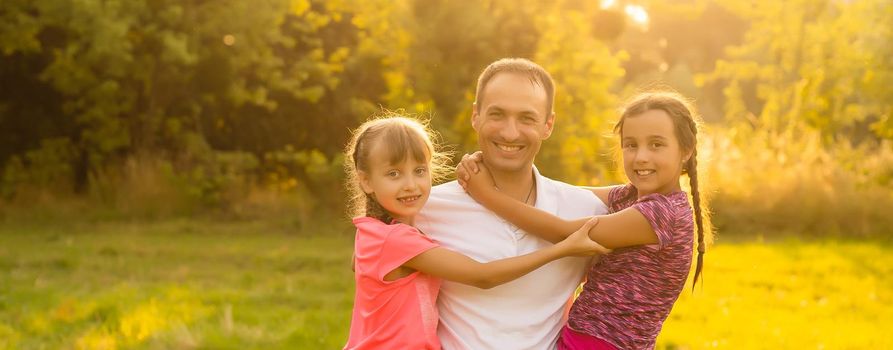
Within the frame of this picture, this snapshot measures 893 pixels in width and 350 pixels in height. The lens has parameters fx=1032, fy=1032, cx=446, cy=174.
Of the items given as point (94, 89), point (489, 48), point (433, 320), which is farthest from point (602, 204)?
point (94, 89)

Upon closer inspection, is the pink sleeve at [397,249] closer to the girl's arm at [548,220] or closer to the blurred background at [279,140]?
the girl's arm at [548,220]

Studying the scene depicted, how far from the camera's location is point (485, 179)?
359 centimetres

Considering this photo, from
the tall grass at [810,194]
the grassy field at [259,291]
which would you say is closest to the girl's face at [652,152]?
the grassy field at [259,291]

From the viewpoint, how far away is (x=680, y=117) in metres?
3.46

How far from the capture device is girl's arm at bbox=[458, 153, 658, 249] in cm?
334

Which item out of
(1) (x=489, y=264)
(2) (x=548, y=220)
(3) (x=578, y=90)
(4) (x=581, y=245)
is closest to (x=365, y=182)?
(1) (x=489, y=264)

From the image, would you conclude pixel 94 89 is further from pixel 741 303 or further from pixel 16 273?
pixel 741 303

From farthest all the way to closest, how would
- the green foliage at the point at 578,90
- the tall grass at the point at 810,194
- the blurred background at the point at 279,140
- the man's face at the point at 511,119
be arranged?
1. the tall grass at the point at 810,194
2. the green foliage at the point at 578,90
3. the blurred background at the point at 279,140
4. the man's face at the point at 511,119

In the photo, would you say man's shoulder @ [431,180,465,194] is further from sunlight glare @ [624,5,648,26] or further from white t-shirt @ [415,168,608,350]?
sunlight glare @ [624,5,648,26]

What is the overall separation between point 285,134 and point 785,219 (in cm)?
724

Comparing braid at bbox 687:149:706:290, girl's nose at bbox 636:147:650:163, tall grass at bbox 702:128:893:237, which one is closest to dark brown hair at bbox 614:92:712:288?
braid at bbox 687:149:706:290

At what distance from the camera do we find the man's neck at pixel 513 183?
12.0 ft

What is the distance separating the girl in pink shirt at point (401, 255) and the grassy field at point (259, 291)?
3.42 meters

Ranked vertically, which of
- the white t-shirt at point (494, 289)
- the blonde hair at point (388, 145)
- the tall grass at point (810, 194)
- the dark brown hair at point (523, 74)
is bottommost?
the tall grass at point (810, 194)
